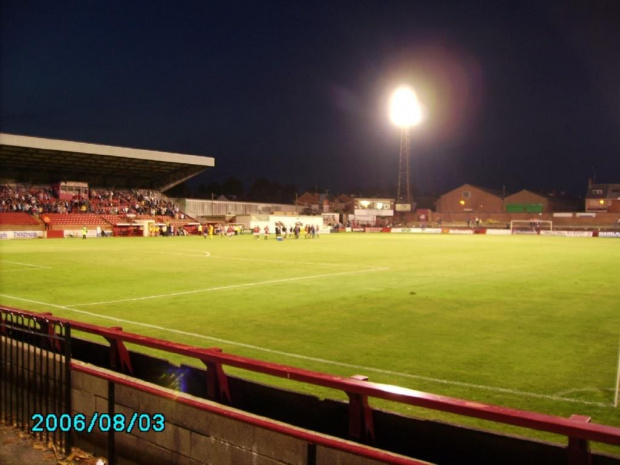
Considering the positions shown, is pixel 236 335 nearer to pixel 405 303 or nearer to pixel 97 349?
pixel 97 349

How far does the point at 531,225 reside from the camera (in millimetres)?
86875

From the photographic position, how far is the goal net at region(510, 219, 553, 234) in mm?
78912

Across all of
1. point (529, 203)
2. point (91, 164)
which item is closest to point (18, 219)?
point (91, 164)

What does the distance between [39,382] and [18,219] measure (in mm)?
58982

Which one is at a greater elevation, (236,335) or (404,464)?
(404,464)

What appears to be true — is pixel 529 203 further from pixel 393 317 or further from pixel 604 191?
pixel 393 317

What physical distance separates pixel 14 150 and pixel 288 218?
34.1 meters

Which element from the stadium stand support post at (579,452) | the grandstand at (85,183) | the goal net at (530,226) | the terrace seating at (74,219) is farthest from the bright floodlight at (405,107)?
the stadium stand support post at (579,452)

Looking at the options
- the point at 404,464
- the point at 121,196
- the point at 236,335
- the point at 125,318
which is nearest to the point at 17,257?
the point at 125,318

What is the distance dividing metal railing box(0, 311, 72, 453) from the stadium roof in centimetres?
5544

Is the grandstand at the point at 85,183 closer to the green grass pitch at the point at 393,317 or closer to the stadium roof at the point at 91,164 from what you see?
the stadium roof at the point at 91,164

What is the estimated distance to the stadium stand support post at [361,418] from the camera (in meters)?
4.25

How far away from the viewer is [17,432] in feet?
20.6

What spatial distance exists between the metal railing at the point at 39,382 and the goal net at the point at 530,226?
79.1 meters
